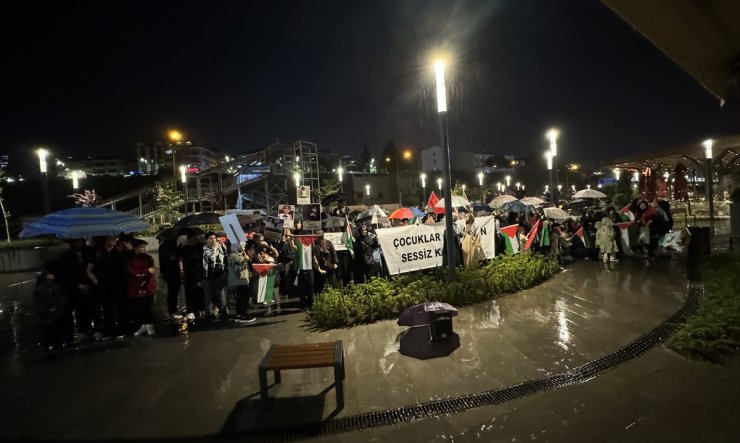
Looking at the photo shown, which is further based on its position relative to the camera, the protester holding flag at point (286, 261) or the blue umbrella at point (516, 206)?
the blue umbrella at point (516, 206)

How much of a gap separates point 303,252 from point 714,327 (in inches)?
273

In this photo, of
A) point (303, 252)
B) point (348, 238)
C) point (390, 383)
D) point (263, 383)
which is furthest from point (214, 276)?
point (390, 383)

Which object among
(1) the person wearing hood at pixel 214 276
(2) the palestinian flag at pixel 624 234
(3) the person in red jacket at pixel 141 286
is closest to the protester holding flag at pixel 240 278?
(1) the person wearing hood at pixel 214 276

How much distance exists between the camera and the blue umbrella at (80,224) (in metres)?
7.26

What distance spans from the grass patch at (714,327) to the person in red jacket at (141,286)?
28.3ft

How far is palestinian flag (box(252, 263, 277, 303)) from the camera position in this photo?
8.14m

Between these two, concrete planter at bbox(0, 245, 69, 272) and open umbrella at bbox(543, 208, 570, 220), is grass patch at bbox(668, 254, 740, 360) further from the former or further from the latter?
concrete planter at bbox(0, 245, 69, 272)

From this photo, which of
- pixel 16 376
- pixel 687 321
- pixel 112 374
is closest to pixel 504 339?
pixel 687 321

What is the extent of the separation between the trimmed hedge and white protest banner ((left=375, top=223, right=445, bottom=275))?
0.83ft

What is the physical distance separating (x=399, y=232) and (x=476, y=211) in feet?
29.3

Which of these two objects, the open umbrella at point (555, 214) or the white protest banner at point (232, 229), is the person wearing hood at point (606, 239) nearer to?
the open umbrella at point (555, 214)

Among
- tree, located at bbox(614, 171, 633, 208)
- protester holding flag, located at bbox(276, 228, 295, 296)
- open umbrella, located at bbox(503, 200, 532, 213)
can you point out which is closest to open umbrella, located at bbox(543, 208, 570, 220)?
open umbrella, located at bbox(503, 200, 532, 213)

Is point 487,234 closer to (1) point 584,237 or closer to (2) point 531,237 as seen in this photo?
(2) point 531,237

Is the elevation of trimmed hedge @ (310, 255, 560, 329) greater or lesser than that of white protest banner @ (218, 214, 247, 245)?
lesser
